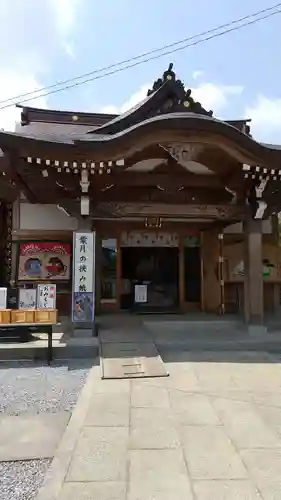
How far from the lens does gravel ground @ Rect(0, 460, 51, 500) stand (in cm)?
272

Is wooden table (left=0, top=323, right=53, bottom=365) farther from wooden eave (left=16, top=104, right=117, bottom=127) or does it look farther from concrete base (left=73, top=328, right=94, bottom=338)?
wooden eave (left=16, top=104, right=117, bottom=127)

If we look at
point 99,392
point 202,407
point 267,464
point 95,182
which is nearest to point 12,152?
point 95,182

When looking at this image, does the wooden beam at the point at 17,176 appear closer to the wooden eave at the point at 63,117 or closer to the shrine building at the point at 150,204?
the shrine building at the point at 150,204

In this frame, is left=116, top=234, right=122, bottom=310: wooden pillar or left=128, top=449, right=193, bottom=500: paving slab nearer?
left=128, top=449, right=193, bottom=500: paving slab

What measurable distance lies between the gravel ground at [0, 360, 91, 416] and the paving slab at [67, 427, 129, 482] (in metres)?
0.99

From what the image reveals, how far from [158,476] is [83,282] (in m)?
4.95

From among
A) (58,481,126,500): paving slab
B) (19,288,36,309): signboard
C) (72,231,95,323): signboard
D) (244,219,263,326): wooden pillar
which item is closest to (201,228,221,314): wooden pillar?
(244,219,263,326): wooden pillar

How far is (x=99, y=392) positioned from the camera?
4.83 m

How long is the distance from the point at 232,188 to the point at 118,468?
6.65 meters

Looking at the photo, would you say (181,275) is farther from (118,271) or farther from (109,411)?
(109,411)

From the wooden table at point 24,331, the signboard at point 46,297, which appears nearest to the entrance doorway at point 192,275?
the signboard at point 46,297

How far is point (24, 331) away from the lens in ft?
22.8

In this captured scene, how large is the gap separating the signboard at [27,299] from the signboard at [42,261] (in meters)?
1.92

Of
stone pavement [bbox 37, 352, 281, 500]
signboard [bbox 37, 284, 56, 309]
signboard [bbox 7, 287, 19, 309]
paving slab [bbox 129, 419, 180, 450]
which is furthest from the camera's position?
signboard [bbox 7, 287, 19, 309]
